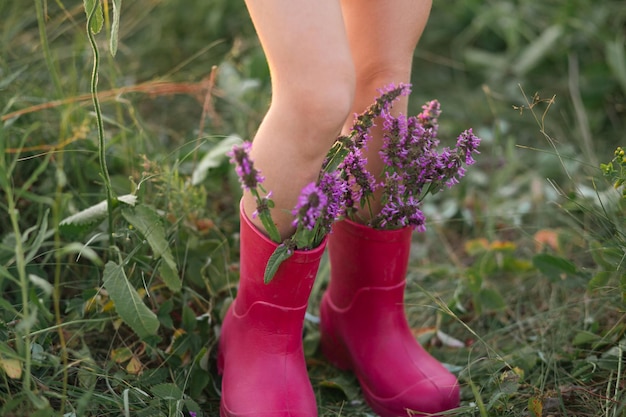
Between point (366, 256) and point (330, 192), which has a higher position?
point (330, 192)

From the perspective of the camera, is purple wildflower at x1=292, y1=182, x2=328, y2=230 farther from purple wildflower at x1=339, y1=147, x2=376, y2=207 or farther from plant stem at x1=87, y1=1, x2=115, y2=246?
plant stem at x1=87, y1=1, x2=115, y2=246

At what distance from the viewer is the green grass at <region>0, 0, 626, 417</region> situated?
51.7 inches

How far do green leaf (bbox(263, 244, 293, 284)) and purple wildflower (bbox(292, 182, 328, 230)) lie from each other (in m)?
0.08

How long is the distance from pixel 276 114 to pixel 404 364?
0.61m

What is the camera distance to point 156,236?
4.64 feet

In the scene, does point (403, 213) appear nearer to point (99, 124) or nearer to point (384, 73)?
point (384, 73)

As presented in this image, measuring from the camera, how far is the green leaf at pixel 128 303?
4.28 feet

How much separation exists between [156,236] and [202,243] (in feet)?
0.67

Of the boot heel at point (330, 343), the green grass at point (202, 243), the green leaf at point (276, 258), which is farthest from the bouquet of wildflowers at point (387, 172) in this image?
the boot heel at point (330, 343)

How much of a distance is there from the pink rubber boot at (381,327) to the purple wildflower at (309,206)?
10.4 inches

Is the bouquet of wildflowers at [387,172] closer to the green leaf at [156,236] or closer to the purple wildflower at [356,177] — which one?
the purple wildflower at [356,177]

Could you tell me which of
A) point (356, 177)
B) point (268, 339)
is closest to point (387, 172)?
point (356, 177)

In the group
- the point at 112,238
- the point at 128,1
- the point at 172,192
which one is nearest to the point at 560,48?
the point at 128,1

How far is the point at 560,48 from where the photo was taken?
277cm
